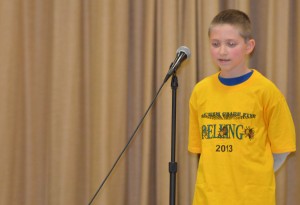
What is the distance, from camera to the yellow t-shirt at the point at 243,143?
1718 mm

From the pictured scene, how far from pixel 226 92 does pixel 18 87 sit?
162 centimetres

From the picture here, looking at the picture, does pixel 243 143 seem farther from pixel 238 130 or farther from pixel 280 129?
pixel 280 129

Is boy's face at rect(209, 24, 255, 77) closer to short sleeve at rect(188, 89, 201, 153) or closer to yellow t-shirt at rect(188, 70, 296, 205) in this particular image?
yellow t-shirt at rect(188, 70, 296, 205)

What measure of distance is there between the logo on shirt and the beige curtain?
36.2 inches

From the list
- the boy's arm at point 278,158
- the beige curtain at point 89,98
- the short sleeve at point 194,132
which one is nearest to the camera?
the boy's arm at point 278,158

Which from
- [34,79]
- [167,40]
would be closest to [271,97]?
[167,40]

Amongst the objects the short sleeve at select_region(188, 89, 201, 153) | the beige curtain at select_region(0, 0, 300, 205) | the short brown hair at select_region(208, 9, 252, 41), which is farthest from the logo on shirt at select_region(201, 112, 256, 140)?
the beige curtain at select_region(0, 0, 300, 205)

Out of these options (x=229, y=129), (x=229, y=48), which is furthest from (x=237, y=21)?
(x=229, y=129)

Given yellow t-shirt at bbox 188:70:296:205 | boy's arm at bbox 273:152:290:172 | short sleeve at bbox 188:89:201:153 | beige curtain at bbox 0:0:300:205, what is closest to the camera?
yellow t-shirt at bbox 188:70:296:205

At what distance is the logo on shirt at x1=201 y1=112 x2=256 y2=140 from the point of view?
1.74 metres

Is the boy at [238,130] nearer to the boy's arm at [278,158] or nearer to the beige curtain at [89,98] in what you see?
the boy's arm at [278,158]

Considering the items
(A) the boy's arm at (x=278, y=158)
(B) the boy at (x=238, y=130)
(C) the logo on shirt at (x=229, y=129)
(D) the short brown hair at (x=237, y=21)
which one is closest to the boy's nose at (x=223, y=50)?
(B) the boy at (x=238, y=130)

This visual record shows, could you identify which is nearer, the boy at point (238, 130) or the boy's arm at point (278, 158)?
the boy at point (238, 130)

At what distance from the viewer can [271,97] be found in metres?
1.74
